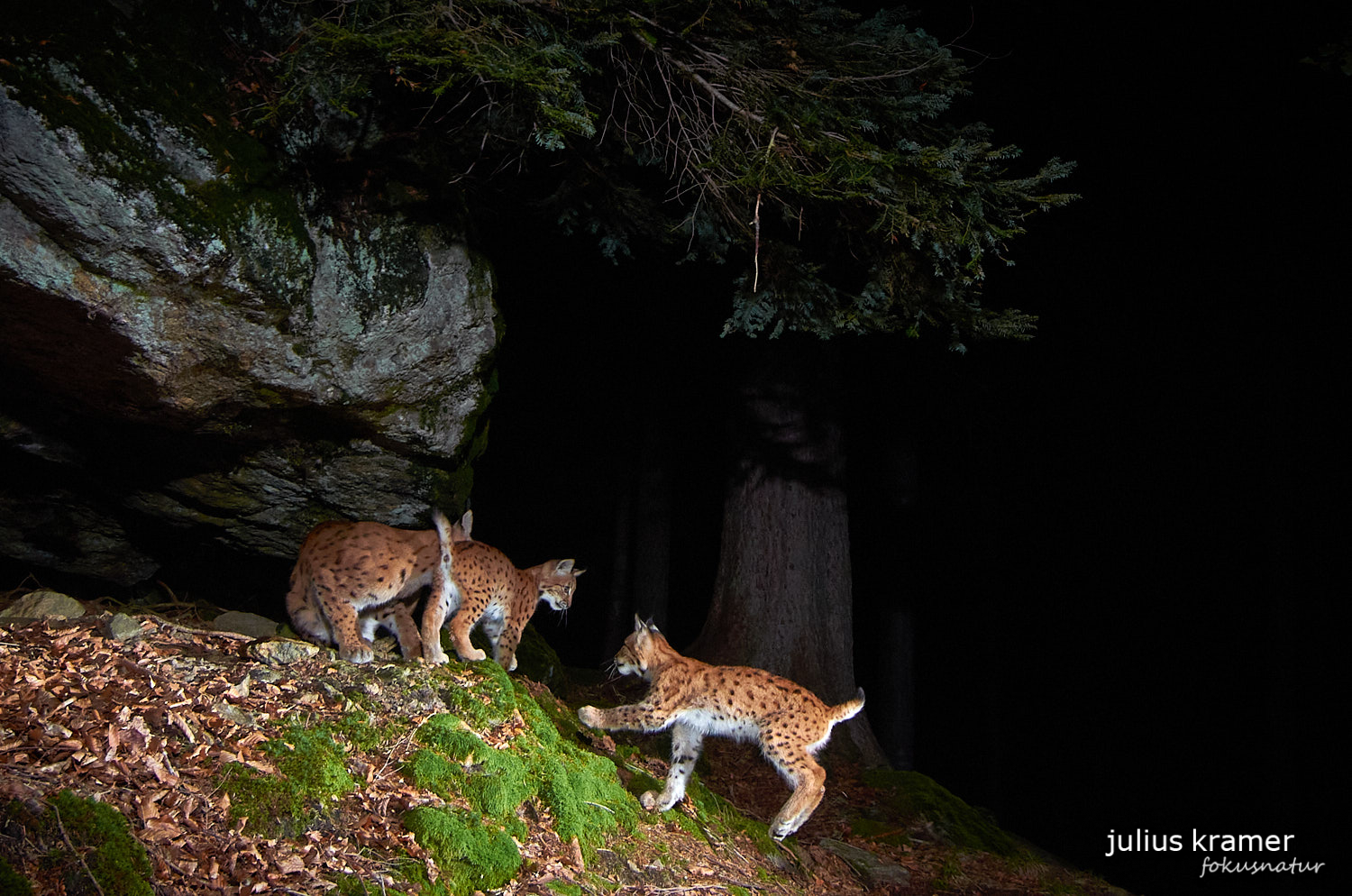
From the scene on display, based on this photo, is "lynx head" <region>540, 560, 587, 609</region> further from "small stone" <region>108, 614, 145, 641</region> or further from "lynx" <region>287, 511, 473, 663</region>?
"small stone" <region>108, 614, 145, 641</region>

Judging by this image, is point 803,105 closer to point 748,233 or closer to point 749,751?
point 748,233

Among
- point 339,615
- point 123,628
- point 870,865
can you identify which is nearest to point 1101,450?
point 870,865

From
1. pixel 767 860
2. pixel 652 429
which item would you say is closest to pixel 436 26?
pixel 767 860

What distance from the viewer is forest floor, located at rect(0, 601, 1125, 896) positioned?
10.8 feet

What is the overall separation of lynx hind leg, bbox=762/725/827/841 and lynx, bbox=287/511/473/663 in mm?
2731

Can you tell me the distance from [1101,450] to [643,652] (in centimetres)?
1647

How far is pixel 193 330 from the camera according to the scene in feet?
17.7

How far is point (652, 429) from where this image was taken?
48.7 feet

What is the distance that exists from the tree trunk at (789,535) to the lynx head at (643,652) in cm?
260

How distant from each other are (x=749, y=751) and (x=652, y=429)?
7.06 meters

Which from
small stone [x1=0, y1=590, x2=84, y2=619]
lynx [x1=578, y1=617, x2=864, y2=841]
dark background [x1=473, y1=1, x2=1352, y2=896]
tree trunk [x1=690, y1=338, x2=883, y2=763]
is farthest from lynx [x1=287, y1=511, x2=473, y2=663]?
dark background [x1=473, y1=1, x2=1352, y2=896]

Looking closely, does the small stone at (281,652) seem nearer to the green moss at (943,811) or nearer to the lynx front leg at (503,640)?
the lynx front leg at (503,640)

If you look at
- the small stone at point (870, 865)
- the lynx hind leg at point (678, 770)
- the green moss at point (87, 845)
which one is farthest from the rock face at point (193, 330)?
the small stone at point (870, 865)

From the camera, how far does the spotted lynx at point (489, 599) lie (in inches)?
242
